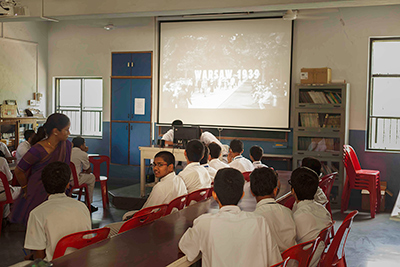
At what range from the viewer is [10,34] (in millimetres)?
7824

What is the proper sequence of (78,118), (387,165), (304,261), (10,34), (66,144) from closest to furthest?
(304,261) → (66,144) → (387,165) → (10,34) → (78,118)

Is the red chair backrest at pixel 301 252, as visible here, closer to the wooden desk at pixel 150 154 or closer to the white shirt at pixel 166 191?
the white shirt at pixel 166 191

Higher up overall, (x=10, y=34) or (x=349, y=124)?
(x=10, y=34)

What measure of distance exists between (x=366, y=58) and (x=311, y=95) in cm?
110

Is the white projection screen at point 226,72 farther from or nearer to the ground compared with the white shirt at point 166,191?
farther from the ground

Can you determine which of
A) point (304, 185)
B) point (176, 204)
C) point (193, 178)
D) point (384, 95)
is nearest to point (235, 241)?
point (304, 185)

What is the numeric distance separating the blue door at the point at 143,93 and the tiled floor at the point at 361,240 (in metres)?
2.43

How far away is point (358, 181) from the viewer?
618 cm

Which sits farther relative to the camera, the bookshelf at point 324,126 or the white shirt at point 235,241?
the bookshelf at point 324,126

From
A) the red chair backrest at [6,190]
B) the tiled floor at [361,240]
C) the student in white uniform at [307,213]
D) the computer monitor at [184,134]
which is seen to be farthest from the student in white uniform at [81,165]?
the student in white uniform at [307,213]

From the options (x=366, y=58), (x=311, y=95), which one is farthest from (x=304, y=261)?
(x=366, y=58)

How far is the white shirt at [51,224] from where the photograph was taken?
7.59 ft

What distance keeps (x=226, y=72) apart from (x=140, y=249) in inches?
228

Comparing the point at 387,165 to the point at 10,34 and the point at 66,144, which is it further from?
the point at 10,34
